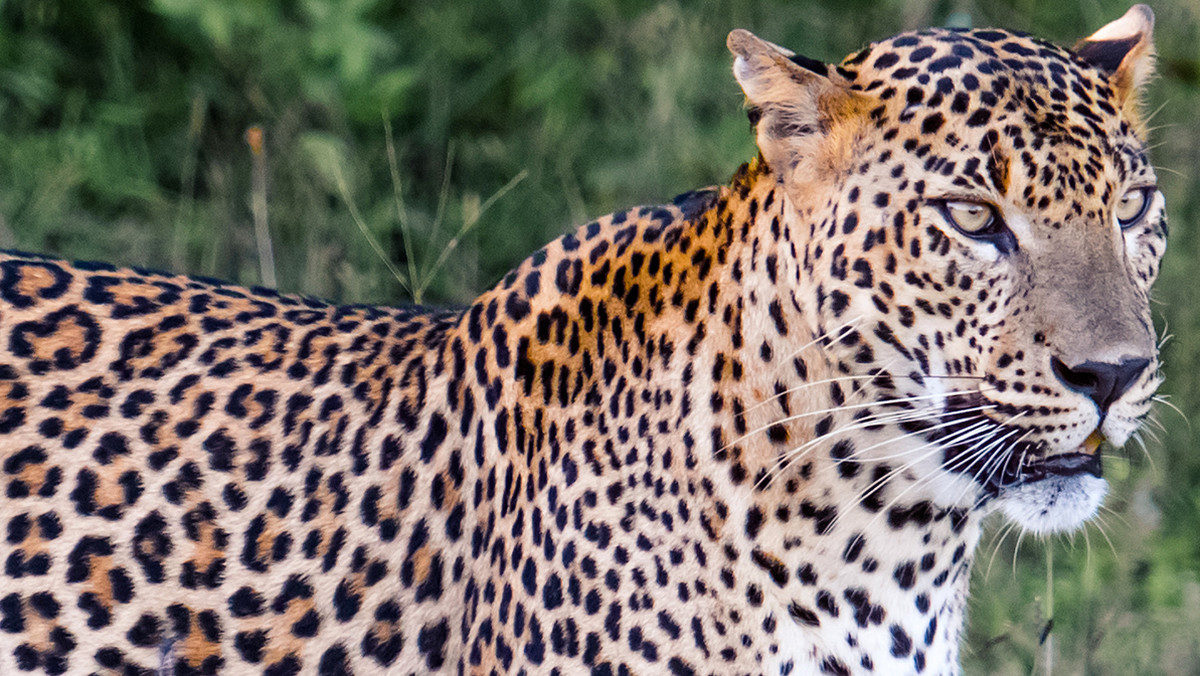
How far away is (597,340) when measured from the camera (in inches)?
140

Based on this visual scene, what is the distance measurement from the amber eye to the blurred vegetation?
2.73 metres

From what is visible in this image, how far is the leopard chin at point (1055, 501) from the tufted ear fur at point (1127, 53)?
0.86 m

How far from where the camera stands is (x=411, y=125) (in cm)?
754

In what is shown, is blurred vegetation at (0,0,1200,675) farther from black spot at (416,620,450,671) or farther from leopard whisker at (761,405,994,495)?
leopard whisker at (761,405,994,495)

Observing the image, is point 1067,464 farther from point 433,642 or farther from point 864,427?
point 433,642

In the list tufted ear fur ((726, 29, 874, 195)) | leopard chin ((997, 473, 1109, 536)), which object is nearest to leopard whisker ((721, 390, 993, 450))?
leopard chin ((997, 473, 1109, 536))

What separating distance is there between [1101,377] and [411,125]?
16.6 feet

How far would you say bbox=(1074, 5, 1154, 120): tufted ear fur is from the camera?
3.46 meters

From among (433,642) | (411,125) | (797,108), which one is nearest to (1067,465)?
(797,108)

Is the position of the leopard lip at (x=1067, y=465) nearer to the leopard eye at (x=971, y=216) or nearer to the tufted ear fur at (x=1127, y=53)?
the leopard eye at (x=971, y=216)

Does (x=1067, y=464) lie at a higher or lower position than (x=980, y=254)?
lower

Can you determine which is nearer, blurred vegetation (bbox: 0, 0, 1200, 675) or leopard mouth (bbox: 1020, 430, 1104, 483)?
leopard mouth (bbox: 1020, 430, 1104, 483)

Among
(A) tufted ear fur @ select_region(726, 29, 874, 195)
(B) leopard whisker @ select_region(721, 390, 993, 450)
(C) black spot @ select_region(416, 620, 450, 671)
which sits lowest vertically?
(C) black spot @ select_region(416, 620, 450, 671)

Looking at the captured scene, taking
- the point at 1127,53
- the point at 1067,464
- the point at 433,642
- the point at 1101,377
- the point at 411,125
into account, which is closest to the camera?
the point at 1101,377
